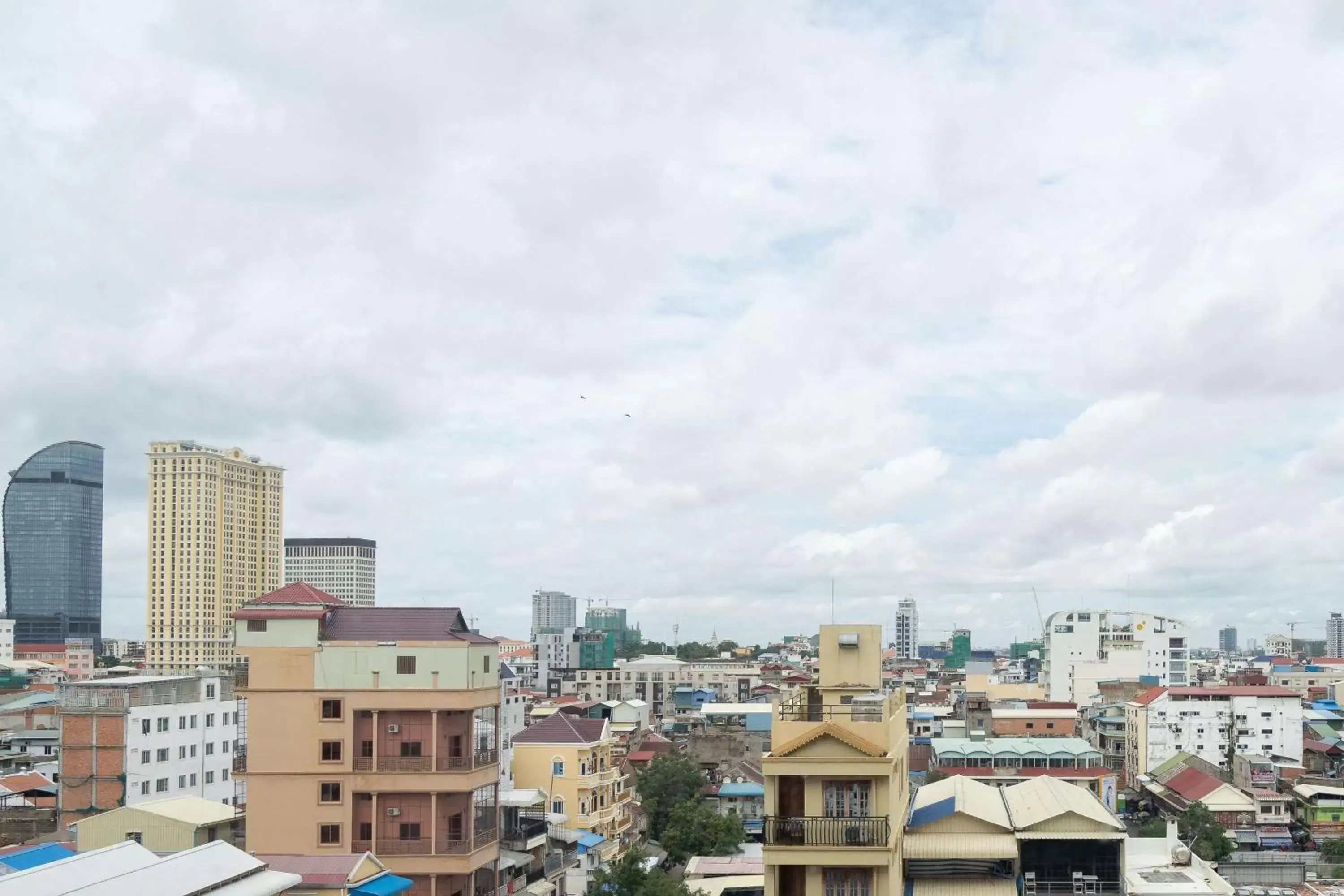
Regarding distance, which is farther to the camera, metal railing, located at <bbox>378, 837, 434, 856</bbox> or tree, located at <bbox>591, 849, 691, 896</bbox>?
tree, located at <bbox>591, 849, 691, 896</bbox>

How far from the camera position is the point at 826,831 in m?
21.1

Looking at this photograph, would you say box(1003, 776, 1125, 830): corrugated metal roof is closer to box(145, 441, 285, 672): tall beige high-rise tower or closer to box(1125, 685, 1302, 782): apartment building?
box(1125, 685, 1302, 782): apartment building

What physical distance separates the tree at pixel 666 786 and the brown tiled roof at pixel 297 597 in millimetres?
32933

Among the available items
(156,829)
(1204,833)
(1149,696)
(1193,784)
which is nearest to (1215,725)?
(1149,696)

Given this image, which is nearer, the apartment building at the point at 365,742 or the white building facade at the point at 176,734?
the apartment building at the point at 365,742

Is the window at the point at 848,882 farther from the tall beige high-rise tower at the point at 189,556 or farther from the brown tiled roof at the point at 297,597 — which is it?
the tall beige high-rise tower at the point at 189,556

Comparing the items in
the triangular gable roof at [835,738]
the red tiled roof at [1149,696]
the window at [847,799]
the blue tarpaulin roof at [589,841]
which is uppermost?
the triangular gable roof at [835,738]

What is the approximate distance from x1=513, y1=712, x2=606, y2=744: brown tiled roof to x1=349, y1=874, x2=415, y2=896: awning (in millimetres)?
26833

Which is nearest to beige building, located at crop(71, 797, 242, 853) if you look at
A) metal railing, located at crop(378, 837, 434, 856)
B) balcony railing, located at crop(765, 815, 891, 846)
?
metal railing, located at crop(378, 837, 434, 856)

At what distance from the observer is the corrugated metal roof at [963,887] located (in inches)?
902

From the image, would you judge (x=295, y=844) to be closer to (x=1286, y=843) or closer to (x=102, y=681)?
(x=102, y=681)

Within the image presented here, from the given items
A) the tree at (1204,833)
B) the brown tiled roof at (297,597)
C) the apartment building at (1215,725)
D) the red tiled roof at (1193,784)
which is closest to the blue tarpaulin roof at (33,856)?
the brown tiled roof at (297,597)

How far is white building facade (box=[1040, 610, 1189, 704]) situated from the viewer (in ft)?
394

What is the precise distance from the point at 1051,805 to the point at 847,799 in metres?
5.80
